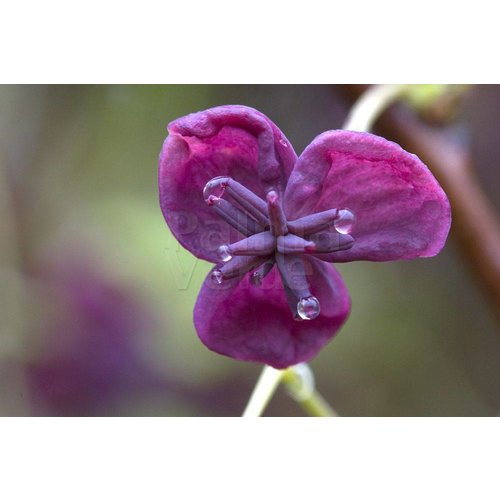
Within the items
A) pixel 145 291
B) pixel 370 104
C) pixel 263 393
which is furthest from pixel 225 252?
pixel 145 291

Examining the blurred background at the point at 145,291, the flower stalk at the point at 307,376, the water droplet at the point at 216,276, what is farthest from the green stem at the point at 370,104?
the water droplet at the point at 216,276

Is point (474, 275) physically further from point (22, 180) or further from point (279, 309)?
point (22, 180)

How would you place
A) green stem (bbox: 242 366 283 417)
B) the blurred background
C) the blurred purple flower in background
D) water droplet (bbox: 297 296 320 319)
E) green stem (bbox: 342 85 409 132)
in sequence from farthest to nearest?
the blurred purple flower in background, the blurred background, green stem (bbox: 342 85 409 132), green stem (bbox: 242 366 283 417), water droplet (bbox: 297 296 320 319)

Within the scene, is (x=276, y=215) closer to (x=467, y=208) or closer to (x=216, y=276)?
(x=216, y=276)

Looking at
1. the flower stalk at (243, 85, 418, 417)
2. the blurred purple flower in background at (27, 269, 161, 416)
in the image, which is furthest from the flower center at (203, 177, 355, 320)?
the blurred purple flower in background at (27, 269, 161, 416)

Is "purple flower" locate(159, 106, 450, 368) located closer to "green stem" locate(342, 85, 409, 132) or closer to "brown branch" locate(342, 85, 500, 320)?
"green stem" locate(342, 85, 409, 132)

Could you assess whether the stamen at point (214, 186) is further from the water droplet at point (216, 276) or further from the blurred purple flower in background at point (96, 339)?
the blurred purple flower in background at point (96, 339)
